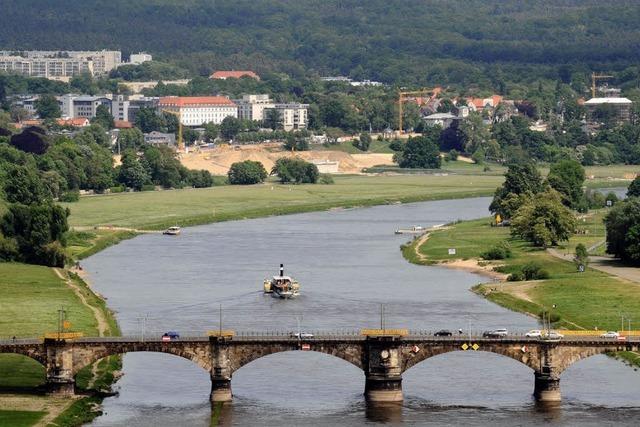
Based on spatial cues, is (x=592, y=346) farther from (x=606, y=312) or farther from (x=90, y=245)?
(x=90, y=245)

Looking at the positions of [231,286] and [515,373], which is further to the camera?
[231,286]

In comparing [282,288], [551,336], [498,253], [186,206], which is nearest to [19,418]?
[551,336]

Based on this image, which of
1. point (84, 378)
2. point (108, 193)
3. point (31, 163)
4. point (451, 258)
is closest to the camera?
point (84, 378)

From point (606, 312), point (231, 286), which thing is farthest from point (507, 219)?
point (606, 312)

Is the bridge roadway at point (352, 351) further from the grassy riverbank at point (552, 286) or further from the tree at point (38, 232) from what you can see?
the tree at point (38, 232)

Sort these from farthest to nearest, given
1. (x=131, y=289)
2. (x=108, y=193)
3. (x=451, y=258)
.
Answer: (x=108, y=193) < (x=451, y=258) < (x=131, y=289)

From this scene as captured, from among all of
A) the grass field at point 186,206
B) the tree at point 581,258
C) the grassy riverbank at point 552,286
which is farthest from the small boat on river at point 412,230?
the tree at point 581,258

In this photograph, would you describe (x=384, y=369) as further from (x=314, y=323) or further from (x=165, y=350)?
(x=314, y=323)
